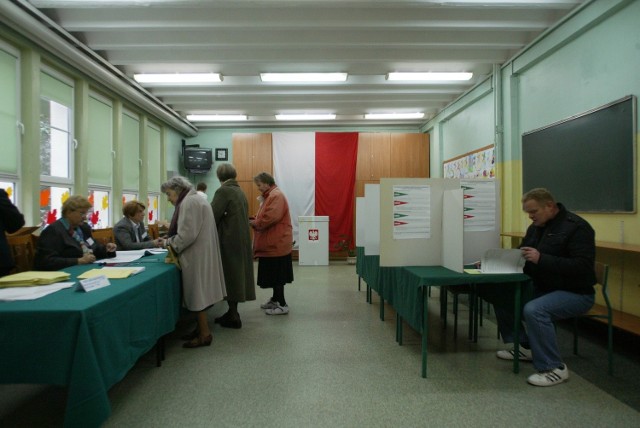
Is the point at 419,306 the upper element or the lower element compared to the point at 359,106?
lower

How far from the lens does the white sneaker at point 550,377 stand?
2.30 meters

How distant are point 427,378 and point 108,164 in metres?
5.33

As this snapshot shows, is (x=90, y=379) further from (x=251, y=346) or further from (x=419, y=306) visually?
(x=419, y=306)

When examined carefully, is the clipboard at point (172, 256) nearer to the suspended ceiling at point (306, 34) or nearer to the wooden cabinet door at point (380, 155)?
the suspended ceiling at point (306, 34)

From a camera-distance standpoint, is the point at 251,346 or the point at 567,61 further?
the point at 567,61

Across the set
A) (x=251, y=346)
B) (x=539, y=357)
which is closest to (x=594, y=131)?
(x=539, y=357)

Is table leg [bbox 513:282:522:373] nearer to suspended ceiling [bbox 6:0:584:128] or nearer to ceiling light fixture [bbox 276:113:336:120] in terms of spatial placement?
suspended ceiling [bbox 6:0:584:128]

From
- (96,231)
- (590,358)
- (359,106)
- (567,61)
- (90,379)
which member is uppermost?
(359,106)

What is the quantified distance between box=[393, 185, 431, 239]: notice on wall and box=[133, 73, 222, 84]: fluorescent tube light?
3717mm

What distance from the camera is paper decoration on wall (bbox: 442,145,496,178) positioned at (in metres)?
5.42

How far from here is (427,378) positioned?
241 centimetres

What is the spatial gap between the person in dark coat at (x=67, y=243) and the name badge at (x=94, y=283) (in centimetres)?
84

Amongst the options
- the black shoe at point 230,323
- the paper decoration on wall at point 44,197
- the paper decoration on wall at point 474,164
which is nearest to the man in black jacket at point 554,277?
the black shoe at point 230,323

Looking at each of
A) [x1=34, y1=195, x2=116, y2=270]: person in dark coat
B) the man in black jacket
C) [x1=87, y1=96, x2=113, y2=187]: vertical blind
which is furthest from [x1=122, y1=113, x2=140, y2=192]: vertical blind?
the man in black jacket
